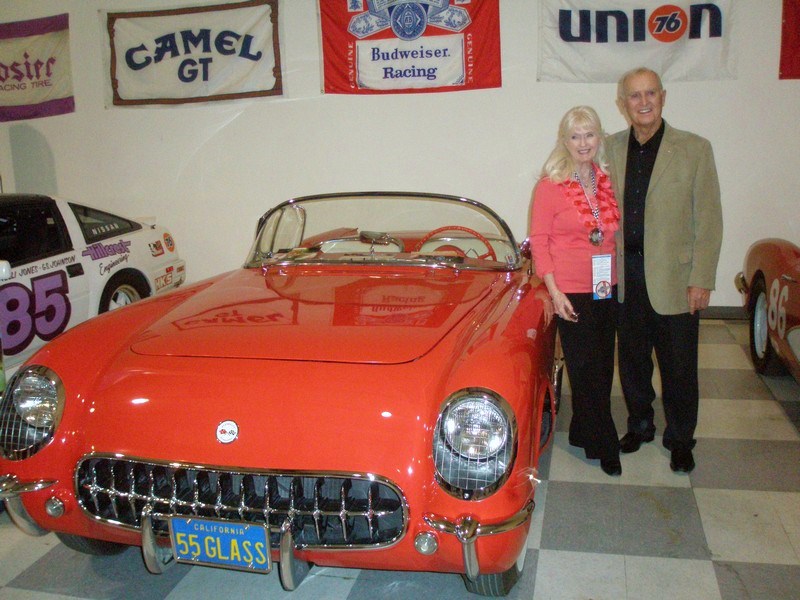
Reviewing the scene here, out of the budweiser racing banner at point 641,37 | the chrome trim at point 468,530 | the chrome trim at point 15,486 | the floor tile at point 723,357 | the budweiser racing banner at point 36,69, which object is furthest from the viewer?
the budweiser racing banner at point 36,69

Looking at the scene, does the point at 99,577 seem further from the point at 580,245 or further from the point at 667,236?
the point at 667,236

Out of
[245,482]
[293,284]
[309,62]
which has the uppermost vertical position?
[309,62]

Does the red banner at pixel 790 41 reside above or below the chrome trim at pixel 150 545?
above

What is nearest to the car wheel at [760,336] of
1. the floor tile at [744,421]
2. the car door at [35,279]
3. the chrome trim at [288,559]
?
the floor tile at [744,421]

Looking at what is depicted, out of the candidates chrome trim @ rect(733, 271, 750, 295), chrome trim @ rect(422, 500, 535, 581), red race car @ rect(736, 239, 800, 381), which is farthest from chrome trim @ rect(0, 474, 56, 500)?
chrome trim @ rect(733, 271, 750, 295)

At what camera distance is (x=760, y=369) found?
4.17 m

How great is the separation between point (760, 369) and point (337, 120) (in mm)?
3912

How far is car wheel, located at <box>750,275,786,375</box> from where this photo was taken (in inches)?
160

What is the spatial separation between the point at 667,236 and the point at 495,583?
1440 millimetres

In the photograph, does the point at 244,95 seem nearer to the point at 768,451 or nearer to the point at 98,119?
the point at 98,119

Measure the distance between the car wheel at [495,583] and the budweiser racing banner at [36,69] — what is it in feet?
20.7

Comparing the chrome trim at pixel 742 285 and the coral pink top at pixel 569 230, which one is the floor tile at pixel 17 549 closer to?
the coral pink top at pixel 569 230

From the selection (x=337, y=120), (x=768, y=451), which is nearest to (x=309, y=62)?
(x=337, y=120)

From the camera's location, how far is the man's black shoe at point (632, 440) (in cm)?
313
